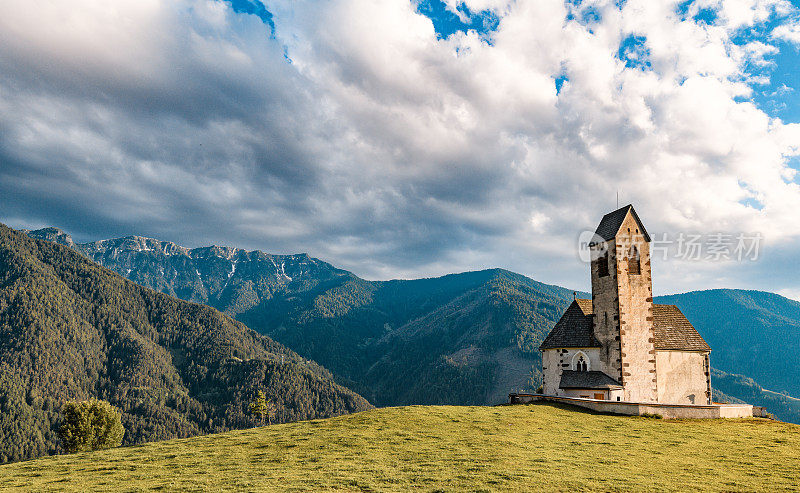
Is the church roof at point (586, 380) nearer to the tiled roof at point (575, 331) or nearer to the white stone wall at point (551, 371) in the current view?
the white stone wall at point (551, 371)

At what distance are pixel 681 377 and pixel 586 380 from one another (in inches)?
490

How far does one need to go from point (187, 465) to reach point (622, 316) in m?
44.5

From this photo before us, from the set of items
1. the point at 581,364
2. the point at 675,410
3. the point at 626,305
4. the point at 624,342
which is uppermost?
the point at 626,305

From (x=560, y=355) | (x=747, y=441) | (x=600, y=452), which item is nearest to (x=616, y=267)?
(x=560, y=355)

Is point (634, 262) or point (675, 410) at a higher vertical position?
point (634, 262)

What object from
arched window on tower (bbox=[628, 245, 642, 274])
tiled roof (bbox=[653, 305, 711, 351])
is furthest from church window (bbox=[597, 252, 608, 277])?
tiled roof (bbox=[653, 305, 711, 351])

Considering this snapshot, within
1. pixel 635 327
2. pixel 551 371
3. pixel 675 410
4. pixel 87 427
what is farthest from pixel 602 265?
pixel 87 427

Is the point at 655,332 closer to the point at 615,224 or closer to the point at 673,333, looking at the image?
the point at 673,333

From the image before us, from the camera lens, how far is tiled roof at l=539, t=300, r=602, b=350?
54.8 meters

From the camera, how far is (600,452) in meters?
28.3

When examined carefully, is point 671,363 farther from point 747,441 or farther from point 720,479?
point 720,479

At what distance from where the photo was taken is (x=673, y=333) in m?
56.1

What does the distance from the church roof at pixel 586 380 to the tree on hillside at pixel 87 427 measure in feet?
324

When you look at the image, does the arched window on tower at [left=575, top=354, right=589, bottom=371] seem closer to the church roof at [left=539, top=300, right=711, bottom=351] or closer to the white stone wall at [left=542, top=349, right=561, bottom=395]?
the church roof at [left=539, top=300, right=711, bottom=351]
